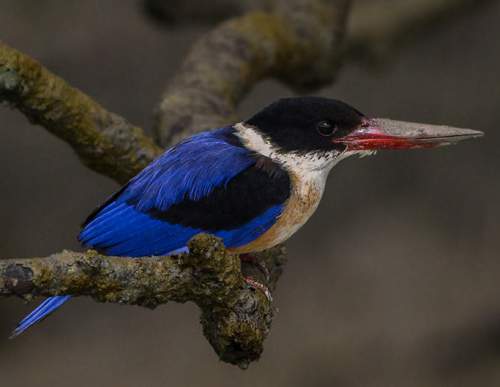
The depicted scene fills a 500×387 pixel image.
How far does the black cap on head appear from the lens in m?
2.94

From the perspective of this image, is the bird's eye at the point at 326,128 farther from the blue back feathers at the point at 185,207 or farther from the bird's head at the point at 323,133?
the blue back feathers at the point at 185,207

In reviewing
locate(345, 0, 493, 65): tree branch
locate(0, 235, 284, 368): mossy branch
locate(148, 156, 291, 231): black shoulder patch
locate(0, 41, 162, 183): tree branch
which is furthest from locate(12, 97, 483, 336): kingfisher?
locate(345, 0, 493, 65): tree branch

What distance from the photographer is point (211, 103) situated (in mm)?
3521

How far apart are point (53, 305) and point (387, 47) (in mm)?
2549

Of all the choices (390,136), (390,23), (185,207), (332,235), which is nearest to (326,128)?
(390,136)

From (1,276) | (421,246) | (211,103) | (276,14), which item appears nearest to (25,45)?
(276,14)

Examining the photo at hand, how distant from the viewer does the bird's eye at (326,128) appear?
2.95 metres

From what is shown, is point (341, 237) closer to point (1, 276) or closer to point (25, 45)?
point (25, 45)

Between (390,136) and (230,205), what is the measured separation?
0.49 metres

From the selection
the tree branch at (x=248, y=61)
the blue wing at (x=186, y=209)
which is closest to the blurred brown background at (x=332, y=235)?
the tree branch at (x=248, y=61)


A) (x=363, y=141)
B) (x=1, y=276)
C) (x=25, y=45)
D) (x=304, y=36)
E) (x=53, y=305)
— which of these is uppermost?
(x=25, y=45)

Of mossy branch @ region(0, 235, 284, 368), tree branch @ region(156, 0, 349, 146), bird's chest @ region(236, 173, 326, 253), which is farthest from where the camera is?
tree branch @ region(156, 0, 349, 146)

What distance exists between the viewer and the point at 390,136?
2965 mm

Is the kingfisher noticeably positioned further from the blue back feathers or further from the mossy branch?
the mossy branch
